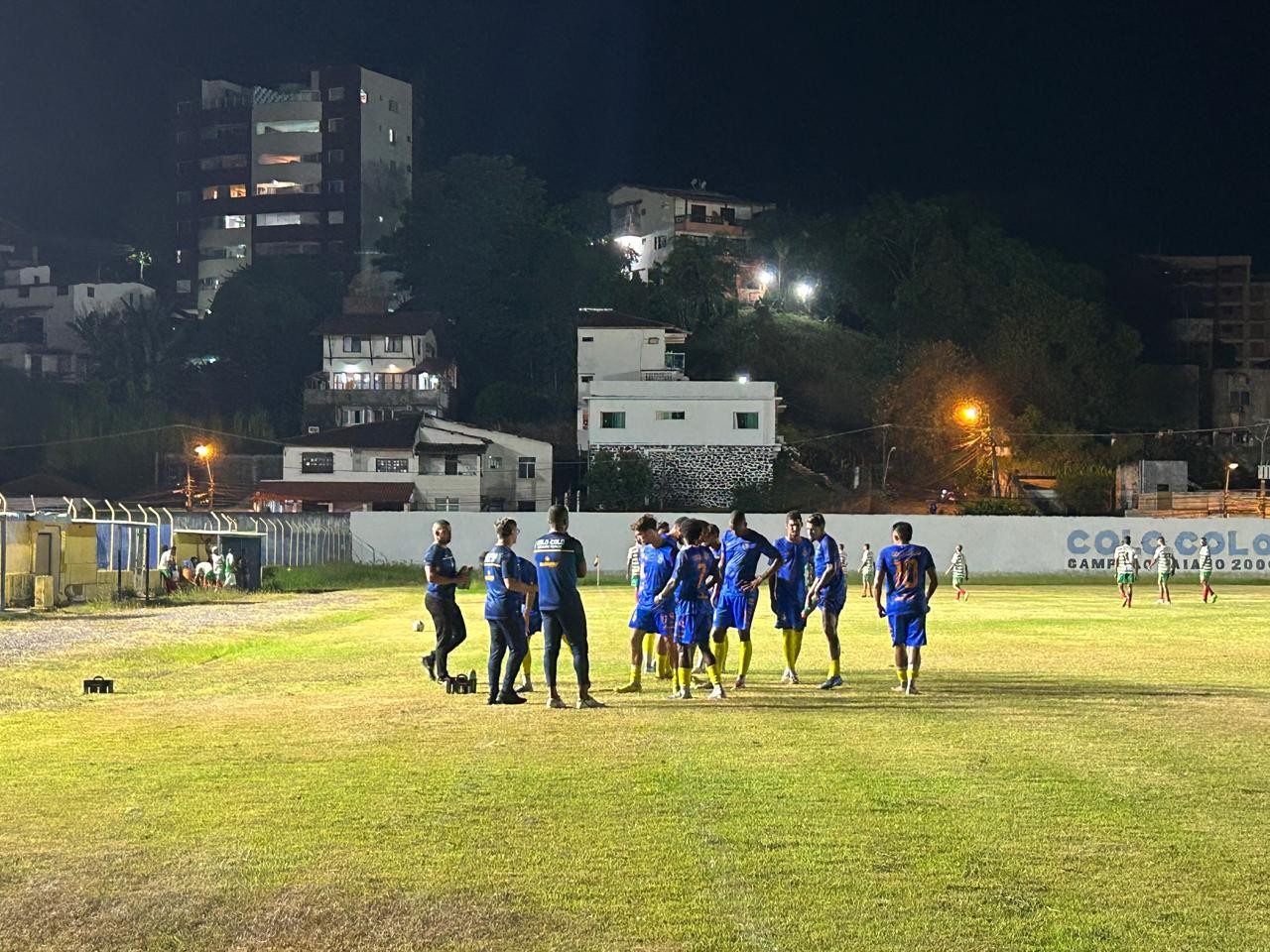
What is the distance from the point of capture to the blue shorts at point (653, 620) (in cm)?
1773

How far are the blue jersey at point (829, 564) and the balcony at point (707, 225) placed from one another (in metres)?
123

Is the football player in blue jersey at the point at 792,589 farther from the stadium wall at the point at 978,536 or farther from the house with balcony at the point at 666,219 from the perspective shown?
the house with balcony at the point at 666,219

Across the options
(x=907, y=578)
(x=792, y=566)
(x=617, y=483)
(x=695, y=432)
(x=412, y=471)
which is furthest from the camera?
(x=695, y=432)

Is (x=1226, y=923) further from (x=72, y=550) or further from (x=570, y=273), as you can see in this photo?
(x=570, y=273)

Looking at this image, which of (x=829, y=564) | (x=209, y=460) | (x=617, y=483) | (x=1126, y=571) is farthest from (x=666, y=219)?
(x=829, y=564)

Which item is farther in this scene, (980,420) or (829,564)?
(980,420)

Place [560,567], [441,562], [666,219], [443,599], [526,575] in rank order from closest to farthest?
[560,567] < [526,575] < [441,562] < [443,599] < [666,219]

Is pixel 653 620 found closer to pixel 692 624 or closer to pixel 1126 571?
pixel 692 624

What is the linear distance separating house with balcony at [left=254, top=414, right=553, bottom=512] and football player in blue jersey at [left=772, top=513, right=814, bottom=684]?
218 ft

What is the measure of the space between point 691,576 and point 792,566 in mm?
2477

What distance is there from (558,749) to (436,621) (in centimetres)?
608

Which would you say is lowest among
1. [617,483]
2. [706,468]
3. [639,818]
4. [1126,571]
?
[639,818]

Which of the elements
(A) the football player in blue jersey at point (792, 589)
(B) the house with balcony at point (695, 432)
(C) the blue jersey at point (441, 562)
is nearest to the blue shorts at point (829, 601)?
(A) the football player in blue jersey at point (792, 589)

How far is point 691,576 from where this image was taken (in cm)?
1731
